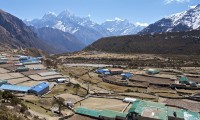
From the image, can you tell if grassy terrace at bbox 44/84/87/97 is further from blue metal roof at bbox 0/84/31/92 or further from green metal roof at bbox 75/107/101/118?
green metal roof at bbox 75/107/101/118

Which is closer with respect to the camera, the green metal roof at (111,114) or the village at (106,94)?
the green metal roof at (111,114)

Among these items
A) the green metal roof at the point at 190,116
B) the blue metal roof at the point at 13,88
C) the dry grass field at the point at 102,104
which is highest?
the blue metal roof at the point at 13,88

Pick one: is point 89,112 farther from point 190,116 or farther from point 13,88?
point 13,88

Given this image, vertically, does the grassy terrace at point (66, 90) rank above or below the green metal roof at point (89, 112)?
above

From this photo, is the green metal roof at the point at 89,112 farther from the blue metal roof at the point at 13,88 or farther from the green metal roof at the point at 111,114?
the blue metal roof at the point at 13,88

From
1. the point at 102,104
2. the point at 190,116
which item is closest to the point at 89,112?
the point at 102,104

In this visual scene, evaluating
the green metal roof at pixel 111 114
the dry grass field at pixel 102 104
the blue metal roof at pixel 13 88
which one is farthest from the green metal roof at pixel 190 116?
the blue metal roof at pixel 13 88

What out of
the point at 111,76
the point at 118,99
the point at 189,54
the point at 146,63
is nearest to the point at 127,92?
the point at 118,99

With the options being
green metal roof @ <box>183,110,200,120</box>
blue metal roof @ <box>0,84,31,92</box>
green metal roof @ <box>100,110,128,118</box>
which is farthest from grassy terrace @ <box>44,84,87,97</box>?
green metal roof @ <box>183,110,200,120</box>
